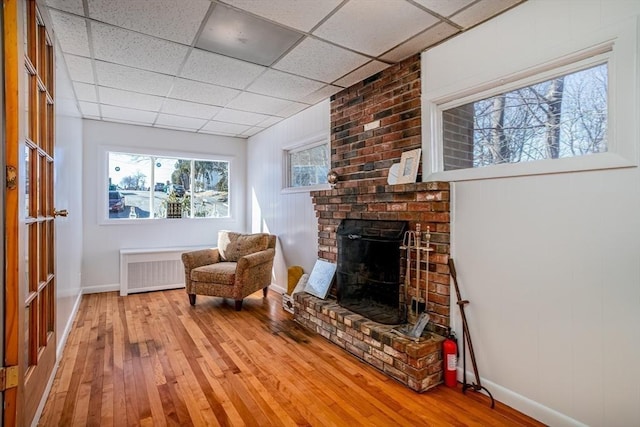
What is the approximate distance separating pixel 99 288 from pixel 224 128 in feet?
9.51

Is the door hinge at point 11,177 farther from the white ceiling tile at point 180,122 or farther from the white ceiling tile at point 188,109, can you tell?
the white ceiling tile at point 180,122

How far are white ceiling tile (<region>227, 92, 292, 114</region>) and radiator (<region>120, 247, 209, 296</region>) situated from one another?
7.75 ft

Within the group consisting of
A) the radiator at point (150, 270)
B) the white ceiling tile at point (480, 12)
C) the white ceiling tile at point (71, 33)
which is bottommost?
the radiator at point (150, 270)

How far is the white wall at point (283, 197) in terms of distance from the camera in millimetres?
3945

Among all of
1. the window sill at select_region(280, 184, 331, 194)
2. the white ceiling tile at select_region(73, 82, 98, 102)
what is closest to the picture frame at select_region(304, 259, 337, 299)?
the window sill at select_region(280, 184, 331, 194)

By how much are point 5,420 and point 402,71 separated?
316 centimetres

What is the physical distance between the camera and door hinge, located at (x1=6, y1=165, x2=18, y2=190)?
1358 millimetres

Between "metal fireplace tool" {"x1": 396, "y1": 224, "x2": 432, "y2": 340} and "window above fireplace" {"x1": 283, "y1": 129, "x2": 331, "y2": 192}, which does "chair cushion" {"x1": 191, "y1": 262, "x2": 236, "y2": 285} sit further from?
"metal fireplace tool" {"x1": 396, "y1": 224, "x2": 432, "y2": 340}

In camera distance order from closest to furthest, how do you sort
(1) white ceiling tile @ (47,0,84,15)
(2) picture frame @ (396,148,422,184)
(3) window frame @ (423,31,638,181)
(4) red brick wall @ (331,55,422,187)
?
(3) window frame @ (423,31,638,181) → (1) white ceiling tile @ (47,0,84,15) → (2) picture frame @ (396,148,422,184) → (4) red brick wall @ (331,55,422,187)

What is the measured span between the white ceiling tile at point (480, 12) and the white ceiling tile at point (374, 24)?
0.53 feet

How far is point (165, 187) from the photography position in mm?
5133

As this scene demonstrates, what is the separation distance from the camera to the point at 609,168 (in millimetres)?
1600

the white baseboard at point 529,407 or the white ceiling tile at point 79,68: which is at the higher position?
the white ceiling tile at point 79,68

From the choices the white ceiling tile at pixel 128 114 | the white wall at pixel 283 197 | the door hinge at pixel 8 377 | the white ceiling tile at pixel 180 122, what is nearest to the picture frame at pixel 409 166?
the white wall at pixel 283 197
